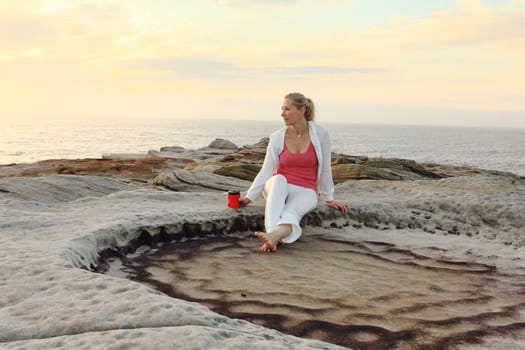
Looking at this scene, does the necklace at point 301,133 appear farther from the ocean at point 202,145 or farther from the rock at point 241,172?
the ocean at point 202,145

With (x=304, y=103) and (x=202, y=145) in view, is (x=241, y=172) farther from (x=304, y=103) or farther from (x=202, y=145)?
(x=202, y=145)

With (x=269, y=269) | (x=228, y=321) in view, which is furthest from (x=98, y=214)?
(x=228, y=321)

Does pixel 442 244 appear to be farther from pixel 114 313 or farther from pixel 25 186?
pixel 25 186

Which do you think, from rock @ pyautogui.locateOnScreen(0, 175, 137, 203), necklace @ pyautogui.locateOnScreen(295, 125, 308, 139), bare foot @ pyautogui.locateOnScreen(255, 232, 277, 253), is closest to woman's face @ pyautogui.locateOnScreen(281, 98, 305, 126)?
necklace @ pyautogui.locateOnScreen(295, 125, 308, 139)

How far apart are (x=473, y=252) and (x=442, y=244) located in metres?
0.35

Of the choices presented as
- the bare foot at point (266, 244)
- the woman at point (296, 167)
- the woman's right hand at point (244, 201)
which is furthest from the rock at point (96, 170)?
the bare foot at point (266, 244)

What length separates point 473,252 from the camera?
5.32 metres

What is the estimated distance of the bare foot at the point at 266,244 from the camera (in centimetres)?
502

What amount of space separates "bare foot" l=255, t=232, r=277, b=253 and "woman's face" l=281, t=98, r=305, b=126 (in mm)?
1290

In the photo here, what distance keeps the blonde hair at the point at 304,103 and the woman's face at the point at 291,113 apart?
0.12 ft

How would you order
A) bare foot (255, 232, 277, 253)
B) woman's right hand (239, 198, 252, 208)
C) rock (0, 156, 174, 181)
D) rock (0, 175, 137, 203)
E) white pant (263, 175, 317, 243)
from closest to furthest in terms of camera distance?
bare foot (255, 232, 277, 253) < white pant (263, 175, 317, 243) < woman's right hand (239, 198, 252, 208) < rock (0, 175, 137, 203) < rock (0, 156, 174, 181)

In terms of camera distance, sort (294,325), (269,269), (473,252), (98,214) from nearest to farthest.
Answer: (294,325), (269,269), (473,252), (98,214)

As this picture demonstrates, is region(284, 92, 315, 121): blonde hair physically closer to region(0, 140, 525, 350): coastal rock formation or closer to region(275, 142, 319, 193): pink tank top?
region(275, 142, 319, 193): pink tank top

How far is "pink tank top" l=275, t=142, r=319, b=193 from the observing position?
5.82 metres
